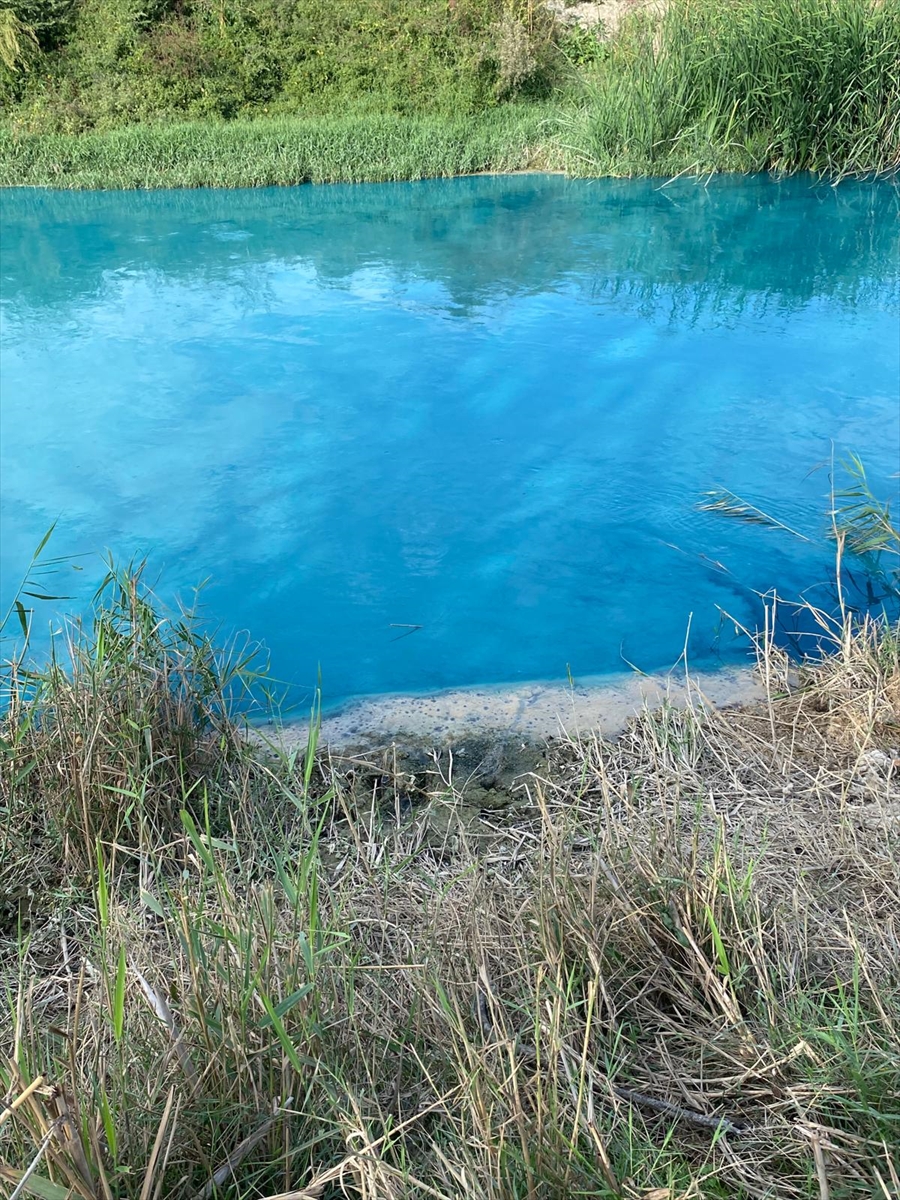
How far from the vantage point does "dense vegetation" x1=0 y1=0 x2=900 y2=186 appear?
8516 mm

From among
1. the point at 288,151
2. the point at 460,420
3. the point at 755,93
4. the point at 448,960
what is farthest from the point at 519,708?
the point at 288,151

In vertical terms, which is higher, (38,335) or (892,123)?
(892,123)

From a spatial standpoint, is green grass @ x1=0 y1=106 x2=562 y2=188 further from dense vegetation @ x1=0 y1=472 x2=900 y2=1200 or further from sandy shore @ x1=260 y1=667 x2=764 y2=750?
dense vegetation @ x1=0 y1=472 x2=900 y2=1200

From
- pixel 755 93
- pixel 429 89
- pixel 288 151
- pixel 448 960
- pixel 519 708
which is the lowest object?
pixel 519 708

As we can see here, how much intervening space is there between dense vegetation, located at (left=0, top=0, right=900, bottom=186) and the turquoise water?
112cm

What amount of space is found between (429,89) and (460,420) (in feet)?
29.3

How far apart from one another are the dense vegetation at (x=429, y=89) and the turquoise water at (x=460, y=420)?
44.1 inches

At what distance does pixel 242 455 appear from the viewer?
468 centimetres

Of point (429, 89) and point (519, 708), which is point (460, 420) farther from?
point (429, 89)

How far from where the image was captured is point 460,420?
4902 millimetres

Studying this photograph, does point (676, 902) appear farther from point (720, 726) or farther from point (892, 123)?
point (892, 123)

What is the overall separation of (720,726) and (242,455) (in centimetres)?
279

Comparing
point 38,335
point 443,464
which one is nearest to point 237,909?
point 443,464

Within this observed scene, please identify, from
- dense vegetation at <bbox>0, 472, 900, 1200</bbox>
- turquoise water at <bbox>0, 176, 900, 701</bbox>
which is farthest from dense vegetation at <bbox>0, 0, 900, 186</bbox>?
dense vegetation at <bbox>0, 472, 900, 1200</bbox>
